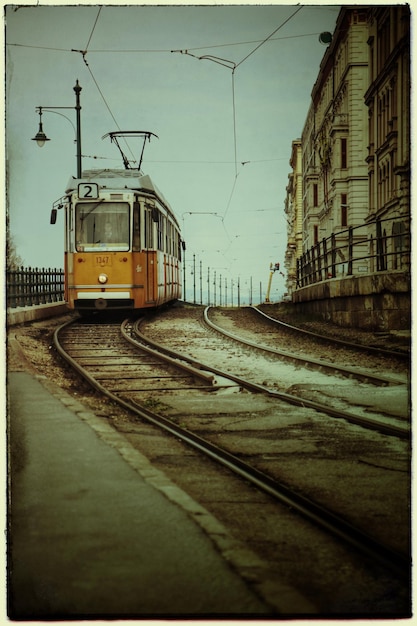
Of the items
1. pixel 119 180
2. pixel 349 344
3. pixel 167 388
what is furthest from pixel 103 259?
pixel 349 344

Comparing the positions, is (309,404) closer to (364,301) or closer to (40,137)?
(364,301)

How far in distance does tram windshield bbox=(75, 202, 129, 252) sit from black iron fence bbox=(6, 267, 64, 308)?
0.53 metres

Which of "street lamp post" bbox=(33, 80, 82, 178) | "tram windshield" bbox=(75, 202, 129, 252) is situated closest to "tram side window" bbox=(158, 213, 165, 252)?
"tram windshield" bbox=(75, 202, 129, 252)

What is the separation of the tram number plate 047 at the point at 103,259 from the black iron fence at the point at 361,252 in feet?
6.24

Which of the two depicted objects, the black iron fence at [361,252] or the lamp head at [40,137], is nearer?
the lamp head at [40,137]

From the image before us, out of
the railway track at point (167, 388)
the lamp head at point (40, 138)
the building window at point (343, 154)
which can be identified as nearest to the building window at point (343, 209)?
the building window at point (343, 154)

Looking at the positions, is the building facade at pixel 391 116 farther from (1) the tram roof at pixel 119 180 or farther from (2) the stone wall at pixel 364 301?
(1) the tram roof at pixel 119 180

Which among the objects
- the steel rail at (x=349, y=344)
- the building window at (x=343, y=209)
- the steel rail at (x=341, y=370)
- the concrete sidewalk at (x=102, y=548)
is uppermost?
the building window at (x=343, y=209)

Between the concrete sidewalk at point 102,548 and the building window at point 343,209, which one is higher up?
the building window at point 343,209

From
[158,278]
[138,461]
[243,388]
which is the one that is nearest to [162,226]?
[158,278]

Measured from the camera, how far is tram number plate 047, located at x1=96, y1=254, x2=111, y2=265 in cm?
661

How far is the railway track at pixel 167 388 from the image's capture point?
2.67 metres

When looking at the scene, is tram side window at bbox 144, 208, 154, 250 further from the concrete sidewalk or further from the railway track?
the concrete sidewalk

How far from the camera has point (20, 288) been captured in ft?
13.1
